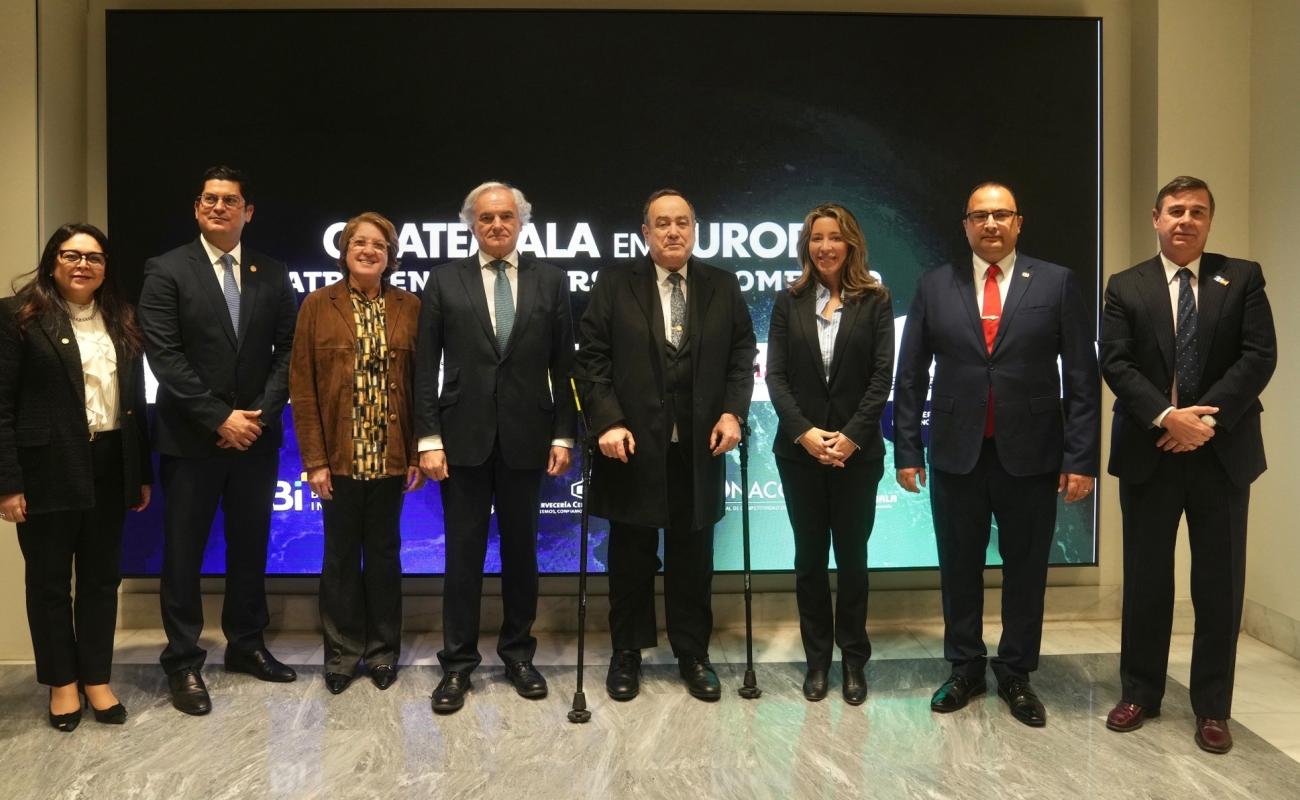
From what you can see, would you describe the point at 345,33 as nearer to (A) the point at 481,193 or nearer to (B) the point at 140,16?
(B) the point at 140,16

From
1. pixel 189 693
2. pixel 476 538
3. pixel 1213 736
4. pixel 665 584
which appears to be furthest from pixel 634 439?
pixel 1213 736

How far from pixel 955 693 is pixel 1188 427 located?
1.24m

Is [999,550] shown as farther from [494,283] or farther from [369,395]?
[369,395]

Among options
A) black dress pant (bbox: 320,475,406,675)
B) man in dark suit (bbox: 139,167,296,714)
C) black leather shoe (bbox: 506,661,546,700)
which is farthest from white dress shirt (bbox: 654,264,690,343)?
man in dark suit (bbox: 139,167,296,714)

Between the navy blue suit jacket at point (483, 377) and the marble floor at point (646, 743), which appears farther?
the navy blue suit jacket at point (483, 377)

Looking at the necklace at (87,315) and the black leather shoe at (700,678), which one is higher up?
the necklace at (87,315)

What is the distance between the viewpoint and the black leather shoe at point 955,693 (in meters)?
3.54

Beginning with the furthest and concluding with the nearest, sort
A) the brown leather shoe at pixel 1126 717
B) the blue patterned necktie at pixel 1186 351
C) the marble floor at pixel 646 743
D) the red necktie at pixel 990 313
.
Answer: the red necktie at pixel 990 313
the brown leather shoe at pixel 1126 717
the blue patterned necktie at pixel 1186 351
the marble floor at pixel 646 743

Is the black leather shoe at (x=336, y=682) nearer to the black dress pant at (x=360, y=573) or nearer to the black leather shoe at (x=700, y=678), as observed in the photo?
the black dress pant at (x=360, y=573)

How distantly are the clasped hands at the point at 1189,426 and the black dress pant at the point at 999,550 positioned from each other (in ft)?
1.41

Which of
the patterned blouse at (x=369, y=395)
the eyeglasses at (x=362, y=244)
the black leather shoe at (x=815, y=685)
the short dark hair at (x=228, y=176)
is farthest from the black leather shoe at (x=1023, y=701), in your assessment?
the short dark hair at (x=228, y=176)

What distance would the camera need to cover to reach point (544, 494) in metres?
4.57

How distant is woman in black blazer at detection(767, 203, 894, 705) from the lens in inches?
140

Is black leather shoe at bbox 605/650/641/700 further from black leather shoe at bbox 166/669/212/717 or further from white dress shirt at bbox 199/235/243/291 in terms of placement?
white dress shirt at bbox 199/235/243/291
